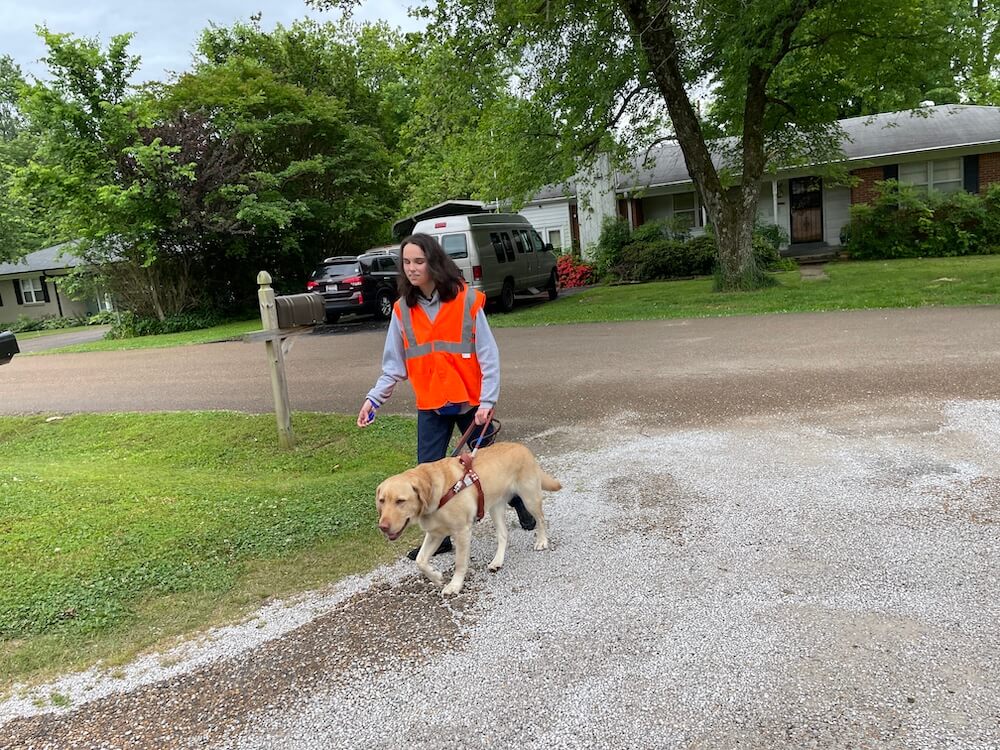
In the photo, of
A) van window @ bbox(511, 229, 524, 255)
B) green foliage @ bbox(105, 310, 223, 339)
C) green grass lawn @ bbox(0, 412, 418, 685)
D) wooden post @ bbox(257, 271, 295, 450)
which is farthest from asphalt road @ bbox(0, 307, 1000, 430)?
green foliage @ bbox(105, 310, 223, 339)

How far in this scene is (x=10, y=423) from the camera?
28.5 ft

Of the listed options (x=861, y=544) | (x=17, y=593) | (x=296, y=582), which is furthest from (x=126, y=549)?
(x=861, y=544)

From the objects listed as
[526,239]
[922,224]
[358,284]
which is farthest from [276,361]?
[922,224]

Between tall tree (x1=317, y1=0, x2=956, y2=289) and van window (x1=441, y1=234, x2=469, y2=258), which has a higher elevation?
tall tree (x1=317, y1=0, x2=956, y2=289)

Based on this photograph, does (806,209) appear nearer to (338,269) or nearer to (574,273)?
(574,273)

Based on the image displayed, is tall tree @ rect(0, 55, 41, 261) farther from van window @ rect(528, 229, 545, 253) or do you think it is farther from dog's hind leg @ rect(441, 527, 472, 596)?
dog's hind leg @ rect(441, 527, 472, 596)

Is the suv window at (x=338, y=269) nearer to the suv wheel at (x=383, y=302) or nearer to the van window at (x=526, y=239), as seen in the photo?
the suv wheel at (x=383, y=302)

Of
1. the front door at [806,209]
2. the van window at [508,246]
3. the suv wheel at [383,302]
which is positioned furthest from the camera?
the front door at [806,209]

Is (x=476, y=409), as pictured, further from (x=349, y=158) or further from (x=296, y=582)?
(x=349, y=158)

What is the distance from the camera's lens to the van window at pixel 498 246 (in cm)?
1658

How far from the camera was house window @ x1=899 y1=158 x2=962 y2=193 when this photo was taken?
22.7 meters

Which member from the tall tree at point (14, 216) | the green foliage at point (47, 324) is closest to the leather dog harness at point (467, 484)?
the tall tree at point (14, 216)

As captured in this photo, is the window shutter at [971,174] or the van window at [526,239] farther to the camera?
the window shutter at [971,174]

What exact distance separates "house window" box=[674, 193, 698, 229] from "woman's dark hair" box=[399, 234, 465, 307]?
915 inches
